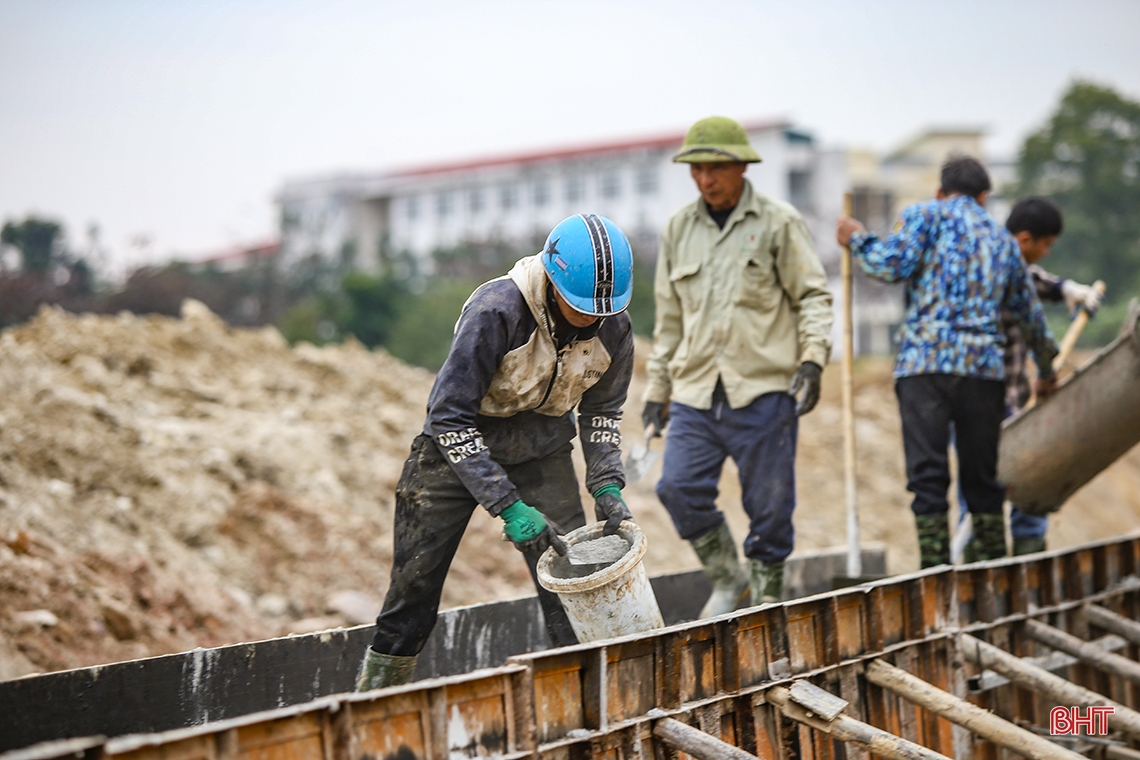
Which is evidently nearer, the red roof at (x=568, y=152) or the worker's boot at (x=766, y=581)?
the worker's boot at (x=766, y=581)

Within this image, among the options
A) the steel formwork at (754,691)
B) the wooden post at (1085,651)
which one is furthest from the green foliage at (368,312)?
the wooden post at (1085,651)

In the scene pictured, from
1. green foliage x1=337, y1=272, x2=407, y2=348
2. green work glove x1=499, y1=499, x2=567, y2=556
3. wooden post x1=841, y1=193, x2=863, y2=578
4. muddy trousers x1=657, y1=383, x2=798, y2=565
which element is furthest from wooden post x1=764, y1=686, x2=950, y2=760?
green foliage x1=337, y1=272, x2=407, y2=348

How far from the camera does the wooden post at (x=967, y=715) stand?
152 inches

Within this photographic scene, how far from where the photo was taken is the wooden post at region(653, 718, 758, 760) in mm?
3414

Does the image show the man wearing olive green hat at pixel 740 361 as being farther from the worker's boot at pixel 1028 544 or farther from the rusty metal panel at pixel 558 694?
the worker's boot at pixel 1028 544

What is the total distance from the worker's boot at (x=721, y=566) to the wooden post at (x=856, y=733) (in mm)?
1405

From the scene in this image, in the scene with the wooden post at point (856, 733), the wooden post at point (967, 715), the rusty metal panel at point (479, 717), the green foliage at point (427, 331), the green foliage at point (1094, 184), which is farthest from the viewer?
the green foliage at point (1094, 184)

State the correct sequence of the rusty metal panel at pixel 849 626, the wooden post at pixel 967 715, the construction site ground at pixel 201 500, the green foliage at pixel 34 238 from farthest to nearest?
the green foliage at pixel 34 238 → the construction site ground at pixel 201 500 → the rusty metal panel at pixel 849 626 → the wooden post at pixel 967 715

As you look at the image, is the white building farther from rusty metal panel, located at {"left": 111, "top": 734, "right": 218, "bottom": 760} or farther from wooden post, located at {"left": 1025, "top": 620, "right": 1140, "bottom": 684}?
rusty metal panel, located at {"left": 111, "top": 734, "right": 218, "bottom": 760}

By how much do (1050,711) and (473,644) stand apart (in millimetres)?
2852

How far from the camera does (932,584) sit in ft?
16.6

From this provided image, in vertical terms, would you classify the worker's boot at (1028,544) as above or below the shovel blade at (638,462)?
below

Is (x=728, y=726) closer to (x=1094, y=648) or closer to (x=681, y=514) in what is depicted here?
(x=681, y=514)

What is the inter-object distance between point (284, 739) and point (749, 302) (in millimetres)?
3413
